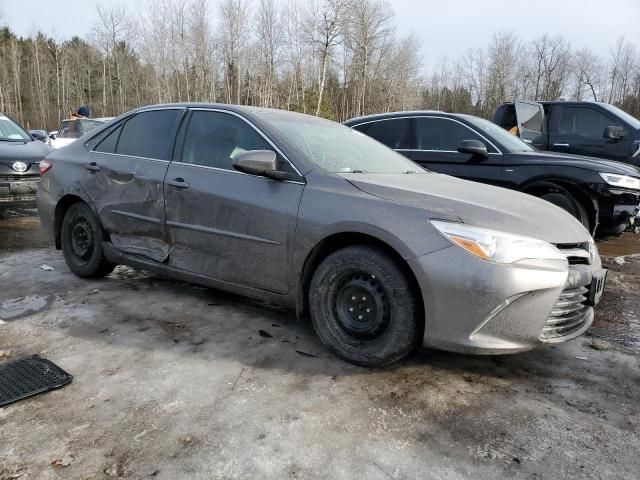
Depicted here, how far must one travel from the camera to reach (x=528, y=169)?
18.7 feet

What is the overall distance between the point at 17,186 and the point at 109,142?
4710 millimetres

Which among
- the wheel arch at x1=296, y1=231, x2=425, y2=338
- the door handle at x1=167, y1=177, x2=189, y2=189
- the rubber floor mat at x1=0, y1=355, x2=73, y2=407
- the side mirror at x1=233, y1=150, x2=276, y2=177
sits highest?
the side mirror at x1=233, y1=150, x2=276, y2=177

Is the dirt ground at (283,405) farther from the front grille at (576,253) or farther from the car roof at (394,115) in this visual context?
the car roof at (394,115)

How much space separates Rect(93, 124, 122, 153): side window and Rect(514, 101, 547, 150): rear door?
6.78 m

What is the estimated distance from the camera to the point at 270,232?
10.0ft

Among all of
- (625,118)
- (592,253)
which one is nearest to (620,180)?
(625,118)

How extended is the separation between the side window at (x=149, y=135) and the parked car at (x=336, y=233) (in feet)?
0.04

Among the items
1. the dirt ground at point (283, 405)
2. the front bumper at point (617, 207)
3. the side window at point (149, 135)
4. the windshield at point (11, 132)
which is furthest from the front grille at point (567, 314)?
the windshield at point (11, 132)

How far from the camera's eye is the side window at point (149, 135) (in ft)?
12.5

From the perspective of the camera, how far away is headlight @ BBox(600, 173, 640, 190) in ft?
18.1

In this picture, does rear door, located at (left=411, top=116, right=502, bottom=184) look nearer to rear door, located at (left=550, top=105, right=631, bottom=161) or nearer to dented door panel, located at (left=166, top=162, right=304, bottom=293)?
rear door, located at (left=550, top=105, right=631, bottom=161)

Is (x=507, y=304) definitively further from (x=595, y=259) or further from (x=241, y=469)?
(x=241, y=469)

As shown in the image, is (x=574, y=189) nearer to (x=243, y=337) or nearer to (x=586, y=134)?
(x=586, y=134)

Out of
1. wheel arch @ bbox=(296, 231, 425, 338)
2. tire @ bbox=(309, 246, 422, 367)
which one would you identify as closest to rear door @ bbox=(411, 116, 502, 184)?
wheel arch @ bbox=(296, 231, 425, 338)
